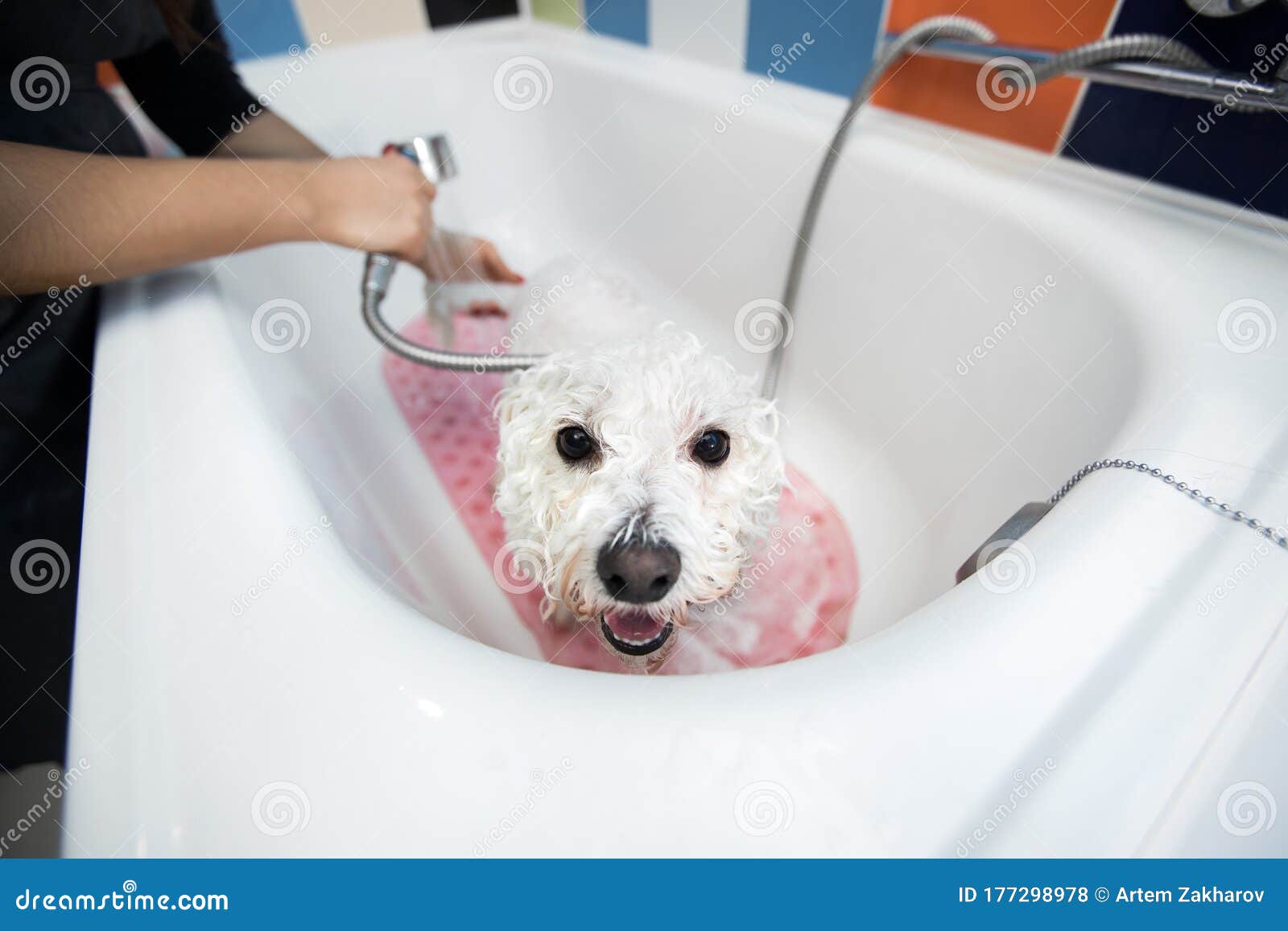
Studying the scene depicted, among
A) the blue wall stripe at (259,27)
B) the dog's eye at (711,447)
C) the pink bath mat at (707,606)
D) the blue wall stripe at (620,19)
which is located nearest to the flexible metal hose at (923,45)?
the pink bath mat at (707,606)

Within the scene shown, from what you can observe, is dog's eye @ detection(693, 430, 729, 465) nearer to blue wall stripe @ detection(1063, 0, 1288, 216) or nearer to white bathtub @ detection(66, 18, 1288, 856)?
white bathtub @ detection(66, 18, 1288, 856)

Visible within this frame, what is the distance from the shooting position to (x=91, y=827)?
328 mm

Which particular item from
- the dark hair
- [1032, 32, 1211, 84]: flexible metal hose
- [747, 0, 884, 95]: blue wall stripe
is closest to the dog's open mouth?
[1032, 32, 1211, 84]: flexible metal hose

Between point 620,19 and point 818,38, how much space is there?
671 millimetres

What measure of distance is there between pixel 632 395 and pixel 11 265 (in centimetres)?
56

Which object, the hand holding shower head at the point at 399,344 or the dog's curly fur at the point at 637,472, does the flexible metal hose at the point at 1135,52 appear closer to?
the dog's curly fur at the point at 637,472

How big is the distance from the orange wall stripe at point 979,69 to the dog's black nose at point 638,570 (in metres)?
0.88

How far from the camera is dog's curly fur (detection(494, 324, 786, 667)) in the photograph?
0.58m

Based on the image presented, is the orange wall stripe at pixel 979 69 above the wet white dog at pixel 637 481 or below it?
above

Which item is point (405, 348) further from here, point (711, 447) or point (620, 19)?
point (620, 19)

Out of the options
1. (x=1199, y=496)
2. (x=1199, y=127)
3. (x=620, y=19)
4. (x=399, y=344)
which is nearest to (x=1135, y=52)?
(x=1199, y=127)

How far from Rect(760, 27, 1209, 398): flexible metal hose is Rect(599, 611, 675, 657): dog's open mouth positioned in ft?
1.88

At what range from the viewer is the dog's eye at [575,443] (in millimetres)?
667
